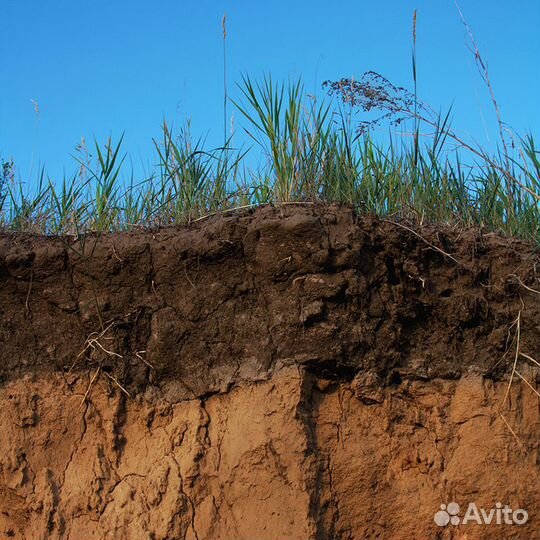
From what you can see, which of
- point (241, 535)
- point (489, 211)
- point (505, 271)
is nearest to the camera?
point (241, 535)

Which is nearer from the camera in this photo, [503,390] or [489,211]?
[503,390]

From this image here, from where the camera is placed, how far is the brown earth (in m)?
3.63

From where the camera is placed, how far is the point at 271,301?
12.2ft

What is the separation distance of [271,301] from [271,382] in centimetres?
40

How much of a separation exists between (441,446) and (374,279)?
88 cm

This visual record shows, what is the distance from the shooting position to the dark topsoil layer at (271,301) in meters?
3.67

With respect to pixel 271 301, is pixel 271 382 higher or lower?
lower

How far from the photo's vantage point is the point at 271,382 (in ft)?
12.0

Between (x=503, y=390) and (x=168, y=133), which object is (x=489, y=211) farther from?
(x=168, y=133)

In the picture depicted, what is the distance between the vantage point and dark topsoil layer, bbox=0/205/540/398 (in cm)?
367

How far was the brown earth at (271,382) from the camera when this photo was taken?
3.63 metres

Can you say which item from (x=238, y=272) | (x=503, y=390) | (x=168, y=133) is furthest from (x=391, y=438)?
(x=168, y=133)

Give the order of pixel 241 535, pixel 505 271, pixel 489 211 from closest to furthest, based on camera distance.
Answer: pixel 241 535 → pixel 505 271 → pixel 489 211

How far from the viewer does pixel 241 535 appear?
3.57 metres
